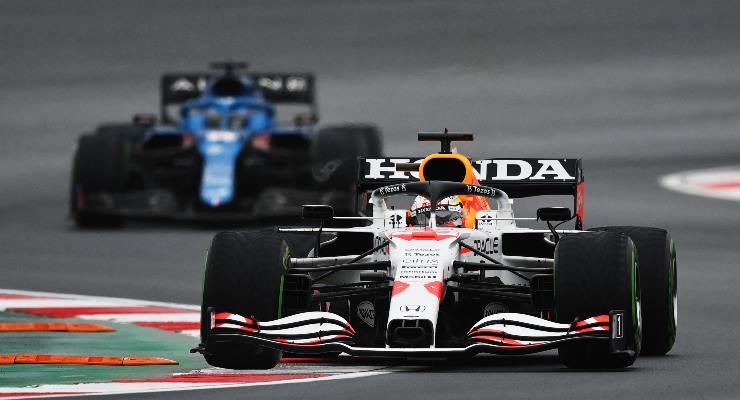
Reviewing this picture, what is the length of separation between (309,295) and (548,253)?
2.26 meters

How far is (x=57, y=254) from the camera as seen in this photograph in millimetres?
24016

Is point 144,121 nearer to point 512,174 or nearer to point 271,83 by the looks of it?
point 271,83

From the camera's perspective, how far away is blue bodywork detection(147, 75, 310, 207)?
89.1 feet

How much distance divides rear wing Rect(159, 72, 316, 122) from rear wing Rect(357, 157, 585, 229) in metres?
13.6

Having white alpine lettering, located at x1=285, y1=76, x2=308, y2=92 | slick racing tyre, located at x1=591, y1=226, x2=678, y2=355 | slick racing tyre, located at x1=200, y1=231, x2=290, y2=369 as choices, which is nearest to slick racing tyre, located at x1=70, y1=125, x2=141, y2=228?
white alpine lettering, located at x1=285, y1=76, x2=308, y2=92

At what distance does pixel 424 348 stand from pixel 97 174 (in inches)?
572

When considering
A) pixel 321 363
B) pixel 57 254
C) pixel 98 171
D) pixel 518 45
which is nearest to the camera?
pixel 321 363

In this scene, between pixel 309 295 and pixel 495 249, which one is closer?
pixel 309 295

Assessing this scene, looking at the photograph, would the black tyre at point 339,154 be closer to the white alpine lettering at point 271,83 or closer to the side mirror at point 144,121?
the side mirror at point 144,121

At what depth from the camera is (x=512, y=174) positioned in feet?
55.4

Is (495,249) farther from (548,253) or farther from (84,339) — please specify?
(84,339)

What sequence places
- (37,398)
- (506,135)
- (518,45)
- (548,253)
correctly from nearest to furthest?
(37,398)
(548,253)
(506,135)
(518,45)

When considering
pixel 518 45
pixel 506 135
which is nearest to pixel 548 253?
pixel 506 135

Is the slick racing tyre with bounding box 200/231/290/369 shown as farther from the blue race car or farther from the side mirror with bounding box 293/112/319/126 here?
the side mirror with bounding box 293/112/319/126
